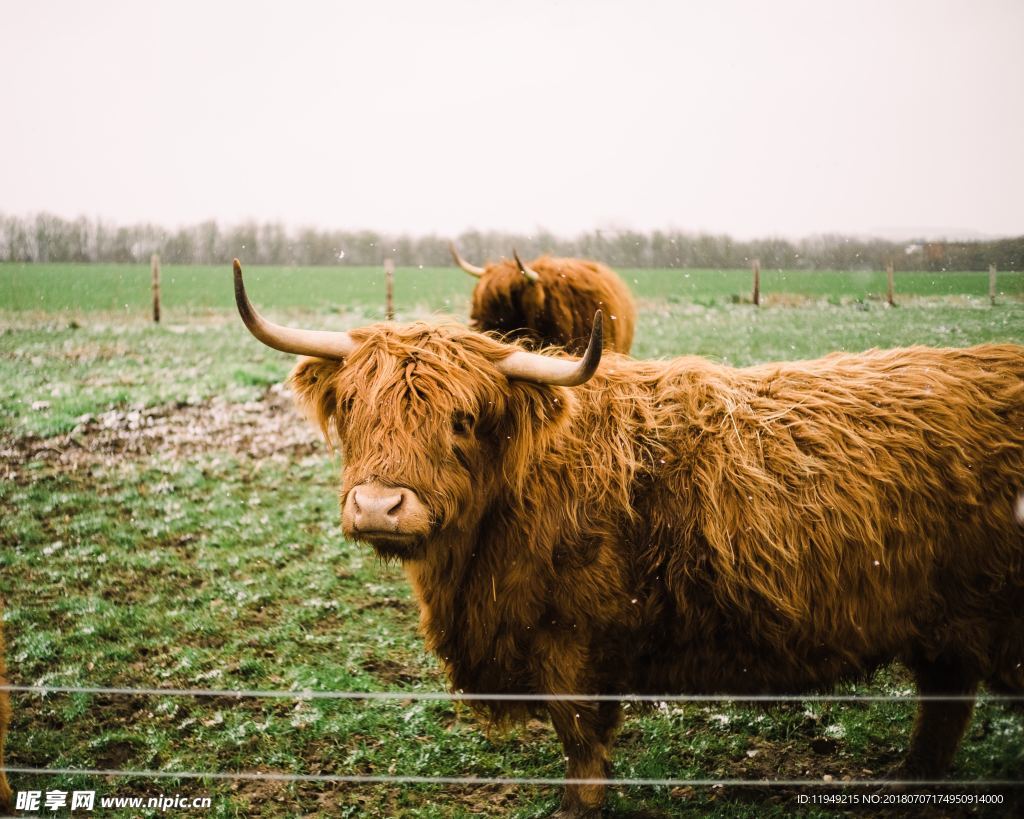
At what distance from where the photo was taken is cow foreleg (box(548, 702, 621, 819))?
2.65 metres

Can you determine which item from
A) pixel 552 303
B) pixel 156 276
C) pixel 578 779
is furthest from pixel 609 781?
pixel 552 303

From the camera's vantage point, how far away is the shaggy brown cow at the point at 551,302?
5.71 m

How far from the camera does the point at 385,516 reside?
203cm

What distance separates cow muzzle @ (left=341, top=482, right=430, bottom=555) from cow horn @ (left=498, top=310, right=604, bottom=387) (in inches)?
22.7

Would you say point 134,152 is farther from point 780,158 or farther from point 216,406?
point 216,406

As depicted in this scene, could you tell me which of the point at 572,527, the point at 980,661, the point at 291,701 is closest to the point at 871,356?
the point at 980,661

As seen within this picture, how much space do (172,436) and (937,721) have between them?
19.4 feet

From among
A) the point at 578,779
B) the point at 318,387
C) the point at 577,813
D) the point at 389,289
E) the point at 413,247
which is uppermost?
the point at 413,247

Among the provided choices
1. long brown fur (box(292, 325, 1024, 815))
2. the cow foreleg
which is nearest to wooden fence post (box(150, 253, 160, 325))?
long brown fur (box(292, 325, 1024, 815))

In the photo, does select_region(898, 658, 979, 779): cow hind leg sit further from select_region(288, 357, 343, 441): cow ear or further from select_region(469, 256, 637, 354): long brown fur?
select_region(469, 256, 637, 354): long brown fur

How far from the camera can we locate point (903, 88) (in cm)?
272

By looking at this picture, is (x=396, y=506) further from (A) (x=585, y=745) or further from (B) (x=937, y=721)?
(B) (x=937, y=721)

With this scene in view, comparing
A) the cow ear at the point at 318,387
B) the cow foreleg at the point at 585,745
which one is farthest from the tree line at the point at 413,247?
the cow foreleg at the point at 585,745

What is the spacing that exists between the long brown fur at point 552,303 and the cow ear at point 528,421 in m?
3.21
